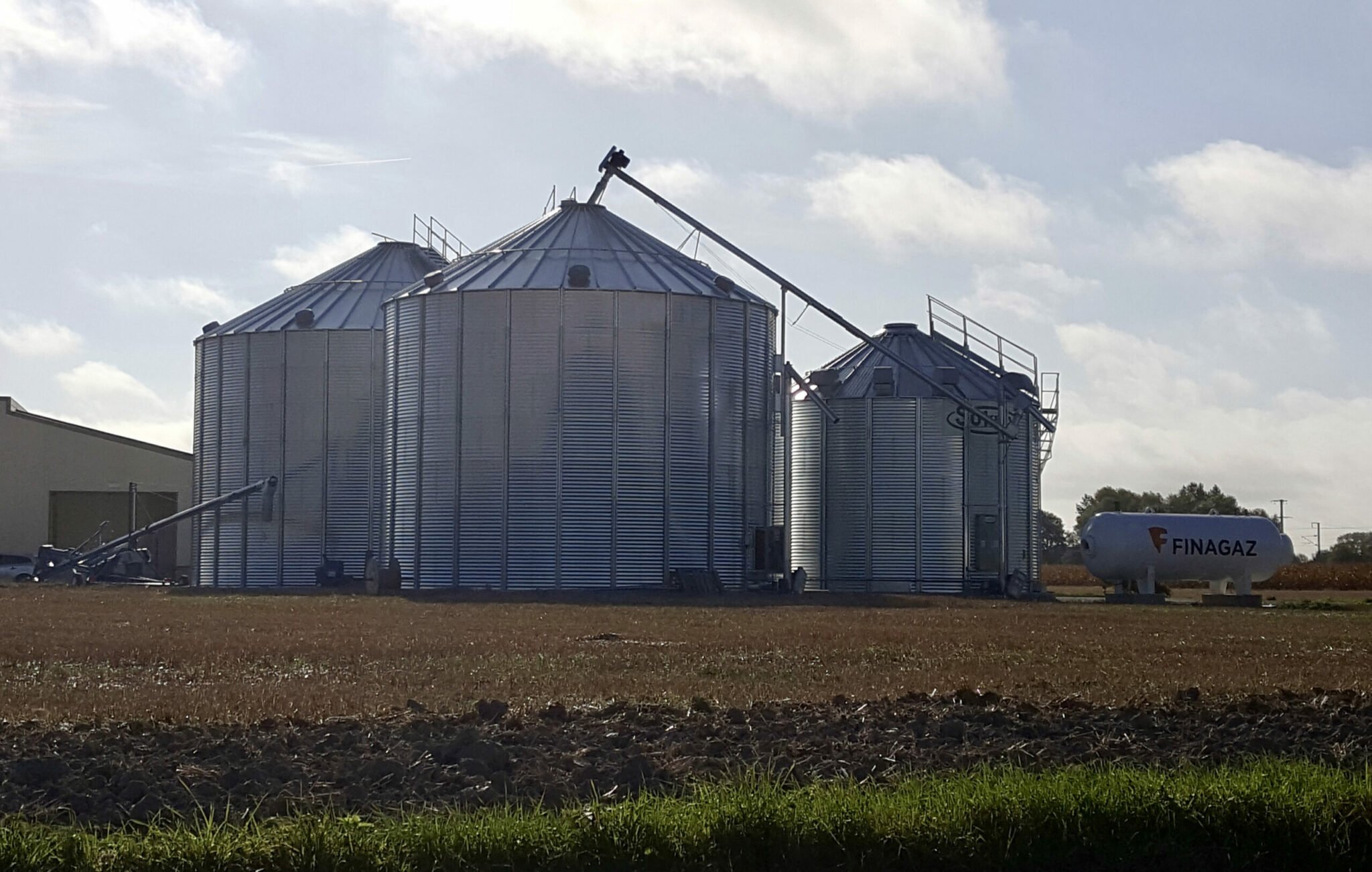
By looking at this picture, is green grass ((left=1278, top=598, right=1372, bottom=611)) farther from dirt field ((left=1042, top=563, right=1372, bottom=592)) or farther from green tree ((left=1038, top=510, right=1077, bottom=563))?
green tree ((left=1038, top=510, right=1077, bottom=563))

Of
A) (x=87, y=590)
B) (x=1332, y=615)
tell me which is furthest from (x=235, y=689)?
(x=87, y=590)

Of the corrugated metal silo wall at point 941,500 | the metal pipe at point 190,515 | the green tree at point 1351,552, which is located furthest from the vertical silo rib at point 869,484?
the green tree at point 1351,552

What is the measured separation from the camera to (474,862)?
983 cm

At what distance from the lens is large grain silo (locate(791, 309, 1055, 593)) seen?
58.8 m

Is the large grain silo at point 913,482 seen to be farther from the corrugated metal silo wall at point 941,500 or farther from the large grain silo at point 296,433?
the large grain silo at point 296,433

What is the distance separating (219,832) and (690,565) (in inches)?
1618

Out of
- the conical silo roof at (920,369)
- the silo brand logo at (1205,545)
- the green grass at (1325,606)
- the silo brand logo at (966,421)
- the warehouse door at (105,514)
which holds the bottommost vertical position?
the green grass at (1325,606)

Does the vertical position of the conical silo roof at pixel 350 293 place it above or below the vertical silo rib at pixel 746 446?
above

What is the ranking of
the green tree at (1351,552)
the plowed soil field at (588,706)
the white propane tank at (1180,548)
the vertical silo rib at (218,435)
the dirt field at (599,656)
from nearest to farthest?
the plowed soil field at (588,706)
the dirt field at (599,656)
the white propane tank at (1180,548)
the vertical silo rib at (218,435)
the green tree at (1351,552)

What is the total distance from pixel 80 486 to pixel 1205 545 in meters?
51.0

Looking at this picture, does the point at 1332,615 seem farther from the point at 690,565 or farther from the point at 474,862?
the point at 474,862

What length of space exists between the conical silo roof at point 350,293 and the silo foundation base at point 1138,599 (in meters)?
25.1

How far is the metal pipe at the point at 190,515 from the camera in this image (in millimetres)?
58156

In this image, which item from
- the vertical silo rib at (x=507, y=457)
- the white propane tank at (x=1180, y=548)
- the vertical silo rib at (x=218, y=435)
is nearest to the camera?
the vertical silo rib at (x=507, y=457)
